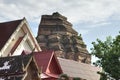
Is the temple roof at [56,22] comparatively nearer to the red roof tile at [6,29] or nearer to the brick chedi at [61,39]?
the brick chedi at [61,39]

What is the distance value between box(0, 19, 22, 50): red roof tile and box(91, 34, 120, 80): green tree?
1278cm

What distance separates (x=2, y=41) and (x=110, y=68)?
14721 mm

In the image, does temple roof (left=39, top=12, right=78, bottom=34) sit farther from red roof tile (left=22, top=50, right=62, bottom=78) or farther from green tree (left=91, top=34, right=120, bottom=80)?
red roof tile (left=22, top=50, right=62, bottom=78)

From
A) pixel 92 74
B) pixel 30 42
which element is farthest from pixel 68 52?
pixel 30 42

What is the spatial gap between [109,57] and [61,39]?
96.4m

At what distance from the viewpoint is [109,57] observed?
50500 mm

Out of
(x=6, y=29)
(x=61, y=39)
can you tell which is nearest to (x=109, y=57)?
(x=6, y=29)

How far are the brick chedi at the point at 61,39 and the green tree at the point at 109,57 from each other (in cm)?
8396

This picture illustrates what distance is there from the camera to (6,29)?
43000 mm

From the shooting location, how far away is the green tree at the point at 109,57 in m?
49.8

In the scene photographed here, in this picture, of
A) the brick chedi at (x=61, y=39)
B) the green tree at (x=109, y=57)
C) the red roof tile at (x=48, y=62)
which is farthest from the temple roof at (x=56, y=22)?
the red roof tile at (x=48, y=62)

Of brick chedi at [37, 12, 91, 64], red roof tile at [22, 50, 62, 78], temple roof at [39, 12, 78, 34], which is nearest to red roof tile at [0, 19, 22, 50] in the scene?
red roof tile at [22, 50, 62, 78]

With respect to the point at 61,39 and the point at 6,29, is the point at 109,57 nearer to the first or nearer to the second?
the point at 6,29

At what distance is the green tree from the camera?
49812 mm
